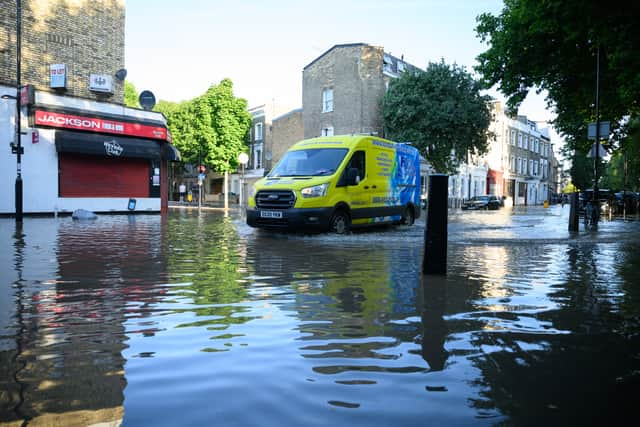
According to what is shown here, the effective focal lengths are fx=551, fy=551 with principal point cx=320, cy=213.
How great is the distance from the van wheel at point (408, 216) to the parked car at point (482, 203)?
30.1m

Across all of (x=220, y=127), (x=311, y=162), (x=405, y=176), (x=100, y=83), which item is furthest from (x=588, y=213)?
(x=220, y=127)

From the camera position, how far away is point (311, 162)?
43.7 ft

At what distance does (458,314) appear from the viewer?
14.4ft

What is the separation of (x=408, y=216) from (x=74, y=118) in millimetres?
15224

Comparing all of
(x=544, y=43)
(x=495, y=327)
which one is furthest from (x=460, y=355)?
(x=544, y=43)

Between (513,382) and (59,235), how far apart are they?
11722 millimetres

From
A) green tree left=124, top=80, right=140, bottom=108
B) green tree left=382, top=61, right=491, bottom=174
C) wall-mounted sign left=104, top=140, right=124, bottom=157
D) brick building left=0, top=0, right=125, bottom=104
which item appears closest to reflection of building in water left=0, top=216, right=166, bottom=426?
brick building left=0, top=0, right=125, bottom=104

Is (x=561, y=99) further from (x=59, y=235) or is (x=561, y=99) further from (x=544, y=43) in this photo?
(x=59, y=235)

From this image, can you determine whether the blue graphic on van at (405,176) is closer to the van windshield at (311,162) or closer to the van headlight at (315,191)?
the van windshield at (311,162)

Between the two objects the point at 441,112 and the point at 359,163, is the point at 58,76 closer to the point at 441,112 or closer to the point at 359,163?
the point at 359,163

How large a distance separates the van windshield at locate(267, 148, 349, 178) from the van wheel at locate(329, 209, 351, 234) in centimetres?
98

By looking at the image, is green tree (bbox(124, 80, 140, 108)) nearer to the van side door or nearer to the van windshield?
the van windshield

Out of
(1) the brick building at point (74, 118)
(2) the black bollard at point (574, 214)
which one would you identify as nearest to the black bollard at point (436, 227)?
(2) the black bollard at point (574, 214)

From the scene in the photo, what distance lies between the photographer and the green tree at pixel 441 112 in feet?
120
